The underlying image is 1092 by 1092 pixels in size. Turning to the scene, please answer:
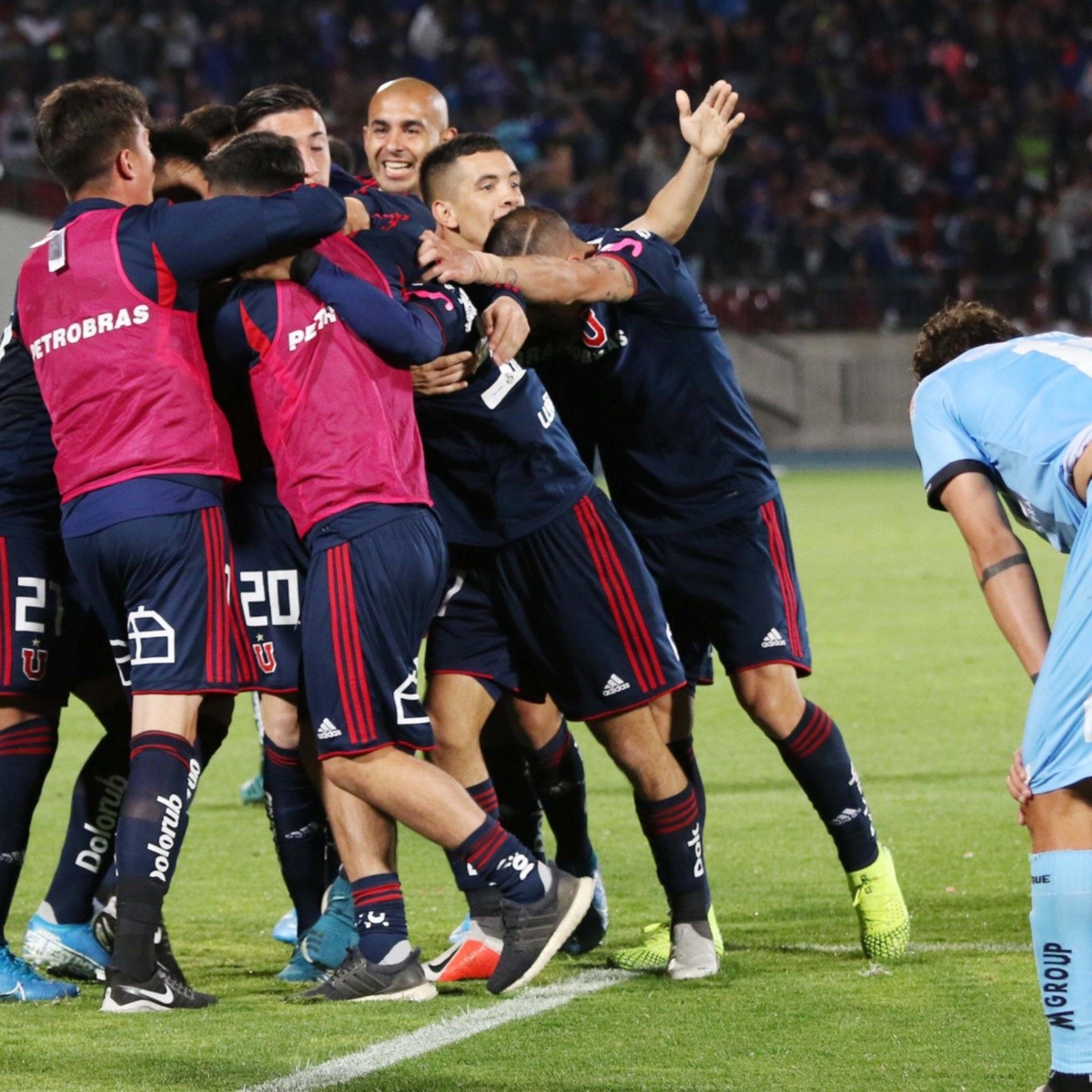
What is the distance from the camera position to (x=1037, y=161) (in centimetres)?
2859

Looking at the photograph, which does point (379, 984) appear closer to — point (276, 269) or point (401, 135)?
point (276, 269)

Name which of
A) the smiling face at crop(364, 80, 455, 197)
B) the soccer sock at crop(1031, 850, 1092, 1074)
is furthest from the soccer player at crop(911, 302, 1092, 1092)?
the smiling face at crop(364, 80, 455, 197)

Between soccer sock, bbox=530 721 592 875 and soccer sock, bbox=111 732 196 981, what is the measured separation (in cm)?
125

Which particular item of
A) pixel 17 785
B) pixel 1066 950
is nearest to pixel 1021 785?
pixel 1066 950

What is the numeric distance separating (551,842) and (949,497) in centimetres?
343

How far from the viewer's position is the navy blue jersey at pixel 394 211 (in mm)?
5270

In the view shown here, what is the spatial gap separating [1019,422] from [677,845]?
6.13ft

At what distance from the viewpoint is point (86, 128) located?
4.89 m

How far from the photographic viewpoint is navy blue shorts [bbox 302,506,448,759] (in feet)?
15.4

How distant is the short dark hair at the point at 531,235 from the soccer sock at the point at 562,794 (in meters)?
1.38

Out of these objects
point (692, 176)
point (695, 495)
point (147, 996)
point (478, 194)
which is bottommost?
point (147, 996)

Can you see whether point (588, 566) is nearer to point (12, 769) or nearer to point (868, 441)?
point (12, 769)

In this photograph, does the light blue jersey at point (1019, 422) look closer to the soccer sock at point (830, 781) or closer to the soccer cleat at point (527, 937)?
the soccer cleat at point (527, 937)

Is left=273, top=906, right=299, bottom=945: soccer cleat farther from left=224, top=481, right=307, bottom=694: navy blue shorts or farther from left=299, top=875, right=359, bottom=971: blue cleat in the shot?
left=224, top=481, right=307, bottom=694: navy blue shorts
